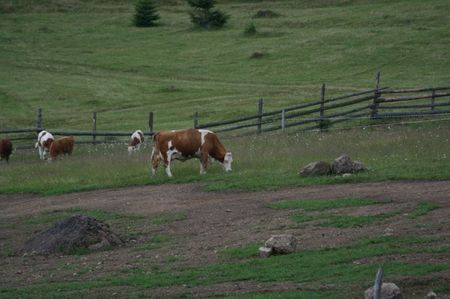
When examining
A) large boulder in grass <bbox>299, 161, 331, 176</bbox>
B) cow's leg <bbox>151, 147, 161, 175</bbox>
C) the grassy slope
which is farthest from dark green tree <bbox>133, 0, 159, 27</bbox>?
large boulder in grass <bbox>299, 161, 331, 176</bbox>

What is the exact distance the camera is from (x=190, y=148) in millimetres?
24281

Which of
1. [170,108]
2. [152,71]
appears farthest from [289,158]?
[152,71]

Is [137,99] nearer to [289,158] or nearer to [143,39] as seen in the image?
[143,39]

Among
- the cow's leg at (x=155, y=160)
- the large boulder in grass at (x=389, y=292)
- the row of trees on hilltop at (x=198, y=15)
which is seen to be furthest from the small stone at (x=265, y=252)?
the row of trees on hilltop at (x=198, y=15)

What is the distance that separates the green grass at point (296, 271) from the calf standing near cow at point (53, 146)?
57.8 ft

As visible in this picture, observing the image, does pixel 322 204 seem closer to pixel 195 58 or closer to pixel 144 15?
pixel 195 58

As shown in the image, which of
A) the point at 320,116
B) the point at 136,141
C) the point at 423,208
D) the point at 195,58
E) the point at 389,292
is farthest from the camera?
the point at 195,58

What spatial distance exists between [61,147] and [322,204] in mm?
15118

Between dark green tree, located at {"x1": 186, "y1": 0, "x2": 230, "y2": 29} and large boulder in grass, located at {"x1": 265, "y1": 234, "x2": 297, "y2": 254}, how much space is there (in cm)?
5779

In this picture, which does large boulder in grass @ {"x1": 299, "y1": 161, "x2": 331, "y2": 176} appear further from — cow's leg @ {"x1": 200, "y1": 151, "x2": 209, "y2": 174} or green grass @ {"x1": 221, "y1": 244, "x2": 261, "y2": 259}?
green grass @ {"x1": 221, "y1": 244, "x2": 261, "y2": 259}

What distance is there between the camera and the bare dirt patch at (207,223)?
14695 millimetres

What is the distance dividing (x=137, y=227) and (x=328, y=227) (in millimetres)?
3673

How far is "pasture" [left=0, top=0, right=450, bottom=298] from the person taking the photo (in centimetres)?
1330

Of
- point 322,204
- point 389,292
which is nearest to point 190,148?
point 322,204
